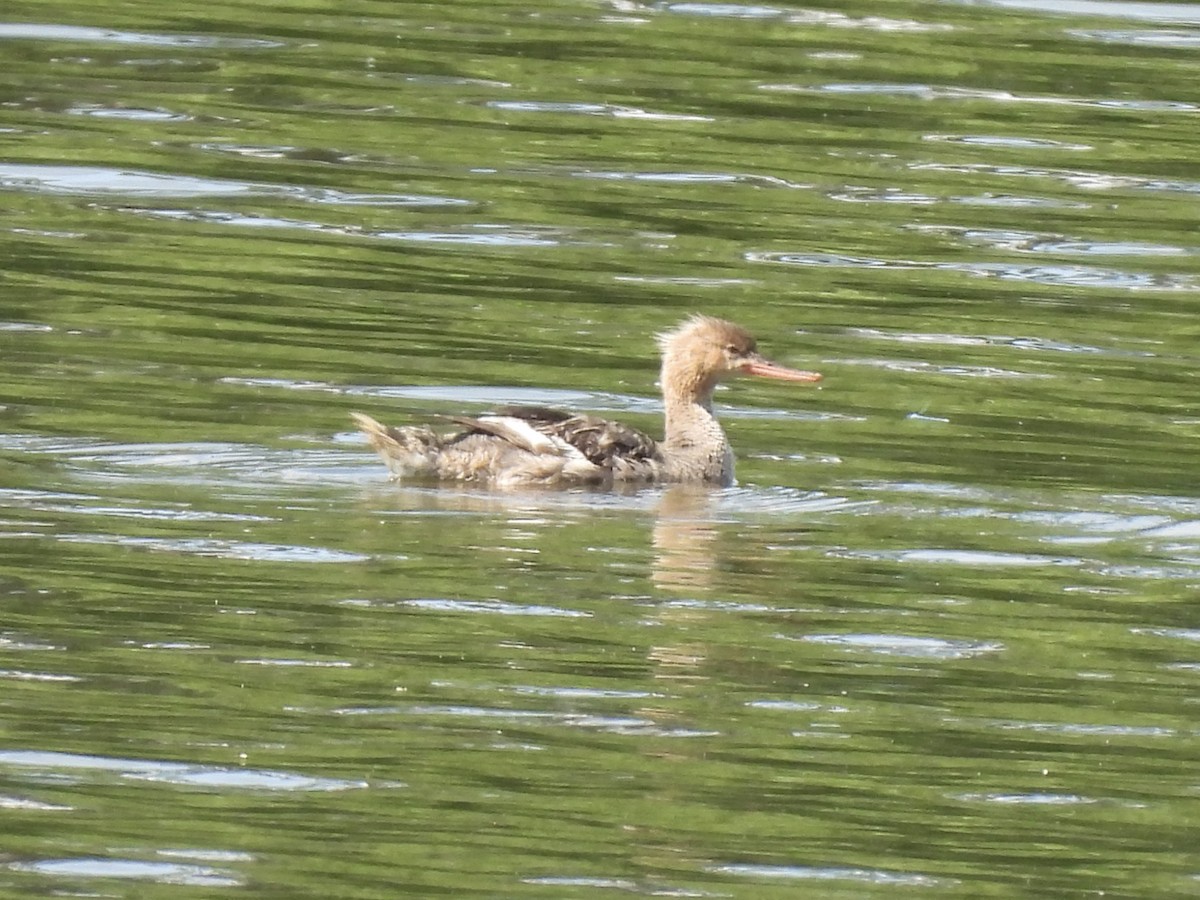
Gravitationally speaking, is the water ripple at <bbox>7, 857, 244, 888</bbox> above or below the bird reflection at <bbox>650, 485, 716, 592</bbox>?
above

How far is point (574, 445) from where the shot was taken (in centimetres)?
1212

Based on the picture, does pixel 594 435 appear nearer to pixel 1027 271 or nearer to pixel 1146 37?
pixel 1027 271

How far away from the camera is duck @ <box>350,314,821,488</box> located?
12.0 meters

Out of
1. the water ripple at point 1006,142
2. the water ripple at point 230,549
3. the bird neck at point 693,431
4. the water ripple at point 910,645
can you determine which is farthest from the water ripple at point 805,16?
the water ripple at point 910,645

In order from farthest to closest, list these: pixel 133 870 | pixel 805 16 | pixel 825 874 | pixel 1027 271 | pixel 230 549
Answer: pixel 805 16 → pixel 1027 271 → pixel 230 549 → pixel 825 874 → pixel 133 870

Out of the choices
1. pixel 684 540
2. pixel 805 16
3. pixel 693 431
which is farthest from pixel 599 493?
pixel 805 16

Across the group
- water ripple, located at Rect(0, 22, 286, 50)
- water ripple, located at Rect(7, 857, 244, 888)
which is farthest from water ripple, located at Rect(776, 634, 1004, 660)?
water ripple, located at Rect(0, 22, 286, 50)

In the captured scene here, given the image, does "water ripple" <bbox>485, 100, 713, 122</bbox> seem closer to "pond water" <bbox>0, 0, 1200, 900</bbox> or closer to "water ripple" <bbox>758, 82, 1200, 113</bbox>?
"pond water" <bbox>0, 0, 1200, 900</bbox>

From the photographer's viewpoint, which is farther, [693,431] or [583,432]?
[693,431]

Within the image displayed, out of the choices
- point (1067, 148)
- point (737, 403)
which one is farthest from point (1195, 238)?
point (737, 403)

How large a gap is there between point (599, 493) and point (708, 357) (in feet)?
3.89

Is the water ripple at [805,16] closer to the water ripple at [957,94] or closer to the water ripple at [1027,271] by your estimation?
the water ripple at [957,94]

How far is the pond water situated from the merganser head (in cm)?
32

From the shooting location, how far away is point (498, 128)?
59.0ft
